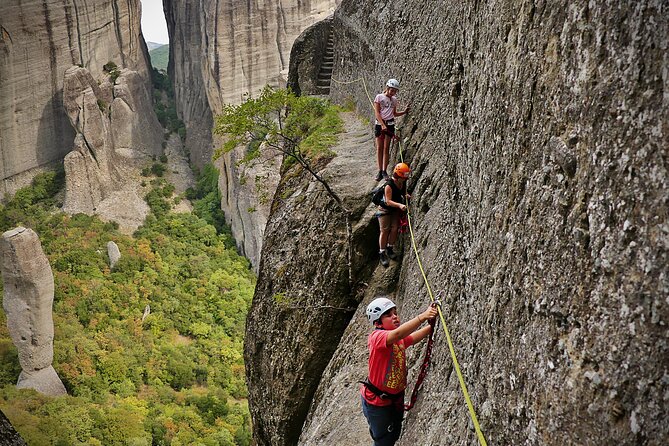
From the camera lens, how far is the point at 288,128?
14.0 meters

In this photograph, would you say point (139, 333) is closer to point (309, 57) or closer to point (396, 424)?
point (309, 57)

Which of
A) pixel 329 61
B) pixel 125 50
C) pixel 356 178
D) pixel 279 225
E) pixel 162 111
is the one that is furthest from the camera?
pixel 162 111

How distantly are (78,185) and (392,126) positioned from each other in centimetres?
3832

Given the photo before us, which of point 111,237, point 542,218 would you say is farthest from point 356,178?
point 111,237

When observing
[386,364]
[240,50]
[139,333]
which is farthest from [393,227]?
[240,50]

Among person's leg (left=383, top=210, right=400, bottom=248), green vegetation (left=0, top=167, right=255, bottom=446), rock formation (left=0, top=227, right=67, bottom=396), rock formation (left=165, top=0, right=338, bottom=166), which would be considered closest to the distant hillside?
rock formation (left=165, top=0, right=338, bottom=166)

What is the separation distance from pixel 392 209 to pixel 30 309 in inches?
953

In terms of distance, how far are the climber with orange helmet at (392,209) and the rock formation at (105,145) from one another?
38.1 m

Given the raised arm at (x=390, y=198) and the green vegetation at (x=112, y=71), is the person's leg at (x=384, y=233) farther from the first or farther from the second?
the green vegetation at (x=112, y=71)

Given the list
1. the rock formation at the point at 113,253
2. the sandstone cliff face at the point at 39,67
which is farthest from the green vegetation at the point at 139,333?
the sandstone cliff face at the point at 39,67

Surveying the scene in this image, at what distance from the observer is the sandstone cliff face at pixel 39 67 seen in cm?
4016

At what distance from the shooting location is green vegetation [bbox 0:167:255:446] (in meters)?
25.0

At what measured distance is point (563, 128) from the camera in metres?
3.06

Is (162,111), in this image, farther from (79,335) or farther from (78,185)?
(79,335)
